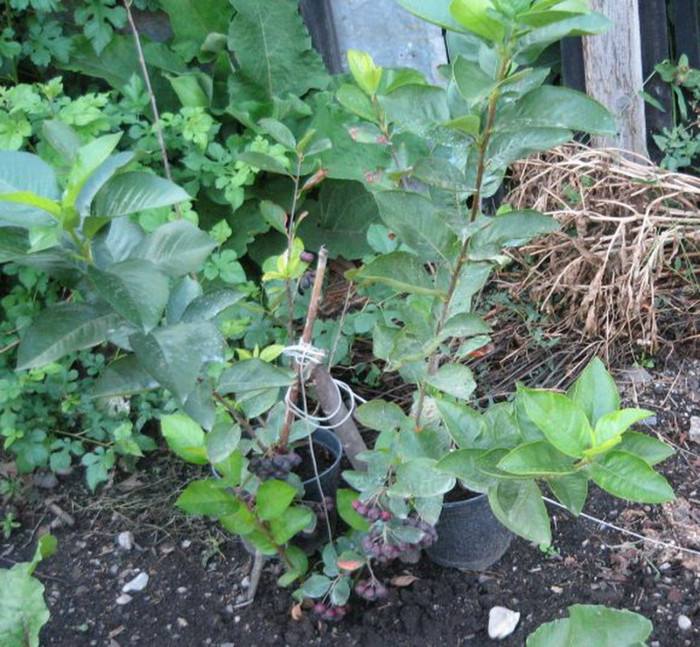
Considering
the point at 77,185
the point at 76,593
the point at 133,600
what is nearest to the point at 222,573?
the point at 133,600

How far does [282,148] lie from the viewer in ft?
7.84

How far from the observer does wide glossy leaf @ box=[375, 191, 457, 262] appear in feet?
4.43

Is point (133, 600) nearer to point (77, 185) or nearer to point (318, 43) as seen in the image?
point (77, 185)

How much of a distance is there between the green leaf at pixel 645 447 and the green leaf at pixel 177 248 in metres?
0.66

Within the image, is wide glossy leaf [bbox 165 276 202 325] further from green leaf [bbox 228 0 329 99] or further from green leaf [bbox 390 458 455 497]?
green leaf [bbox 228 0 329 99]

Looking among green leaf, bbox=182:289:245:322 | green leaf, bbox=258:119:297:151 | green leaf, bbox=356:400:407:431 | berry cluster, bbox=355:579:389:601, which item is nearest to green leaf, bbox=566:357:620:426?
green leaf, bbox=356:400:407:431

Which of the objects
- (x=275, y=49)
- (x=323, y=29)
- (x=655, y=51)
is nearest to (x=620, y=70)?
(x=655, y=51)

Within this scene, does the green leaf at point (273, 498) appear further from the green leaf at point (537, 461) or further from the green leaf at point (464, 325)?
the green leaf at point (537, 461)

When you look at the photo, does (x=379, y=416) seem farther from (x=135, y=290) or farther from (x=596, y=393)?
(x=135, y=290)

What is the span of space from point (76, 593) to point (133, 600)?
0.15 meters

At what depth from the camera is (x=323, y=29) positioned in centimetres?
307

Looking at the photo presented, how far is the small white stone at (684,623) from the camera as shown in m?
1.77

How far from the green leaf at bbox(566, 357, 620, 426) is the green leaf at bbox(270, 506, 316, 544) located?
2.14ft

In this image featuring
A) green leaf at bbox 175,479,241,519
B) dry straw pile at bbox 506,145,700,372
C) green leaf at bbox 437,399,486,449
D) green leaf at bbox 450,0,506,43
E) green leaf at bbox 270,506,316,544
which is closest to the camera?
green leaf at bbox 450,0,506,43
